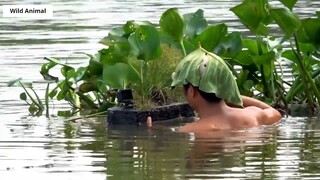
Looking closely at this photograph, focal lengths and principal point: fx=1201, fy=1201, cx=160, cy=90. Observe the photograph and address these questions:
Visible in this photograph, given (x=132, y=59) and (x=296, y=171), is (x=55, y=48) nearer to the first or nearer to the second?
(x=132, y=59)

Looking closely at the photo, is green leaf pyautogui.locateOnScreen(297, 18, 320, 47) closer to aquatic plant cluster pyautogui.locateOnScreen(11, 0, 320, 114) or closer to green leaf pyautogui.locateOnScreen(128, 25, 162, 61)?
aquatic plant cluster pyautogui.locateOnScreen(11, 0, 320, 114)

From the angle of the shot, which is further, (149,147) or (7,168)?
(149,147)

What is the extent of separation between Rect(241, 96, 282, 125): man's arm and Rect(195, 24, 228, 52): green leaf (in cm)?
61

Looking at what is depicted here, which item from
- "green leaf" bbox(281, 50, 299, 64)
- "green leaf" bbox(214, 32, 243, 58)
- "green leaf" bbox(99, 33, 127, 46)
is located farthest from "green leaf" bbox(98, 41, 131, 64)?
"green leaf" bbox(281, 50, 299, 64)

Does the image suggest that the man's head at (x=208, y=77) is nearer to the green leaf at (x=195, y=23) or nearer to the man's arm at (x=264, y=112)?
the man's arm at (x=264, y=112)

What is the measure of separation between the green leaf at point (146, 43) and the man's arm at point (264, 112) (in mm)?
754

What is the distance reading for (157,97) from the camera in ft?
30.3

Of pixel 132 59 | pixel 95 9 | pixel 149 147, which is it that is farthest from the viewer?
pixel 95 9

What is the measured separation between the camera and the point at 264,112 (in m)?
8.81

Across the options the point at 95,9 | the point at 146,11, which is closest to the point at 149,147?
the point at 146,11

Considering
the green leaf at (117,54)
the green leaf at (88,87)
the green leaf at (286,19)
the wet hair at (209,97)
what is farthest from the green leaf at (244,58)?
the green leaf at (88,87)

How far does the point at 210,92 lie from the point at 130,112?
3.03ft

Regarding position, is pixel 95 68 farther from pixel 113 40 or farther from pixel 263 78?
pixel 263 78

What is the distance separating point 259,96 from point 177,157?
97.3 inches
